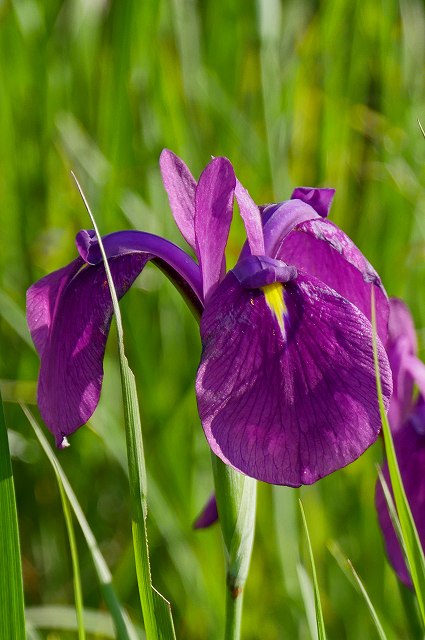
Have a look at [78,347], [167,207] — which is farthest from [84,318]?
[167,207]

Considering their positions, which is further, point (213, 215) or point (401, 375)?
point (401, 375)

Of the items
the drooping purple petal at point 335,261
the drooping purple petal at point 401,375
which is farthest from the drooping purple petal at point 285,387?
the drooping purple petal at point 401,375

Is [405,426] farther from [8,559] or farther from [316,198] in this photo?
[8,559]

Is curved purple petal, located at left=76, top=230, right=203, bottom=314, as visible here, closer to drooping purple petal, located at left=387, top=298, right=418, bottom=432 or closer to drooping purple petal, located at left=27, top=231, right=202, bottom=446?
drooping purple petal, located at left=27, top=231, right=202, bottom=446

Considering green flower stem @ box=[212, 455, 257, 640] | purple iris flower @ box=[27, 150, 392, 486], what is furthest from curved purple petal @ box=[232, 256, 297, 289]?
green flower stem @ box=[212, 455, 257, 640]

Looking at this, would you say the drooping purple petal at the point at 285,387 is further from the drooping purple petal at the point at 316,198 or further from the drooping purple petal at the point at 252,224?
the drooping purple petal at the point at 316,198

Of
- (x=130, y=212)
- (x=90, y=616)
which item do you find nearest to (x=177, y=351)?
(x=130, y=212)

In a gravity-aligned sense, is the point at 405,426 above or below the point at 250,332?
below
